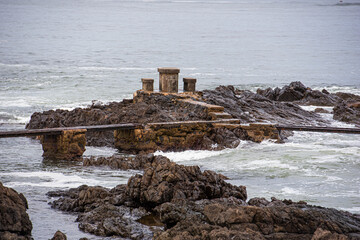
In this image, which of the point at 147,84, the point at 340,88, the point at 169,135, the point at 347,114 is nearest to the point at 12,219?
the point at 169,135

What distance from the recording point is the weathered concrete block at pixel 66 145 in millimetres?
12758

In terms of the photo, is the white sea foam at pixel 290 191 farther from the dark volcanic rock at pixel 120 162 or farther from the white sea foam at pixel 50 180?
the white sea foam at pixel 50 180

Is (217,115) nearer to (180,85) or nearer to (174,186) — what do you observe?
(174,186)

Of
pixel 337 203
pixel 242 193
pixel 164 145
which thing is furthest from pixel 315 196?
pixel 164 145

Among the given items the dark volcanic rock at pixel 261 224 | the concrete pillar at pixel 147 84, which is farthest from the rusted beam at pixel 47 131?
the dark volcanic rock at pixel 261 224

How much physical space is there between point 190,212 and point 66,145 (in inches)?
249

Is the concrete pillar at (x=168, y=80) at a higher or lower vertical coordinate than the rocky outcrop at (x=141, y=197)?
higher

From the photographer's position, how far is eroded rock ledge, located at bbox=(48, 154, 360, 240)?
6.40 metres

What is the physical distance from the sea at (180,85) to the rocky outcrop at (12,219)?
1.99 feet

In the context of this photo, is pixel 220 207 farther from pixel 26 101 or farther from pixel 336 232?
pixel 26 101

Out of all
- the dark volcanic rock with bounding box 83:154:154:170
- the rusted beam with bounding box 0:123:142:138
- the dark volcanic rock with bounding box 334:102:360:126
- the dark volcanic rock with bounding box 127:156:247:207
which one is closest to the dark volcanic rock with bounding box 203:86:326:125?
the dark volcanic rock with bounding box 334:102:360:126

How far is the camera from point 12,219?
6379 mm

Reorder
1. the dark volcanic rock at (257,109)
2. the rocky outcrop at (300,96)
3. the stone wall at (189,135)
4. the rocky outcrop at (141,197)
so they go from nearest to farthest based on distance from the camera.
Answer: the rocky outcrop at (141,197) → the stone wall at (189,135) → the dark volcanic rock at (257,109) → the rocky outcrop at (300,96)

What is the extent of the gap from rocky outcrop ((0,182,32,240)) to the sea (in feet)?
1.99
